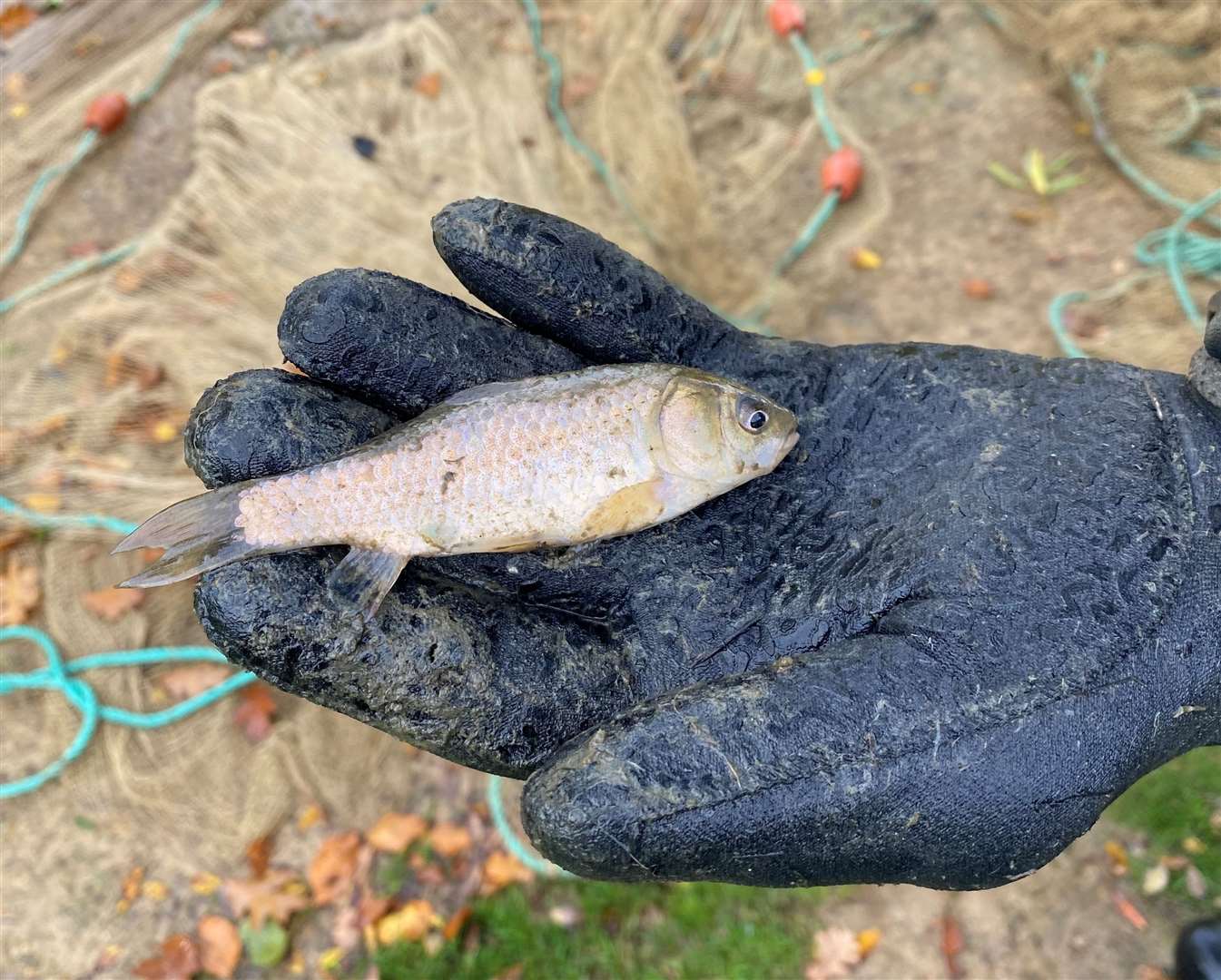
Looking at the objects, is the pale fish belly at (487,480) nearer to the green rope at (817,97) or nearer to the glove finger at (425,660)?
the glove finger at (425,660)

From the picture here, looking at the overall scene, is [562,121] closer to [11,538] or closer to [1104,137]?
[1104,137]

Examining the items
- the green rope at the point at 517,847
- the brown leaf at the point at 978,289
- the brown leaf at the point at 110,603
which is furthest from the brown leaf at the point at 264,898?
the brown leaf at the point at 978,289

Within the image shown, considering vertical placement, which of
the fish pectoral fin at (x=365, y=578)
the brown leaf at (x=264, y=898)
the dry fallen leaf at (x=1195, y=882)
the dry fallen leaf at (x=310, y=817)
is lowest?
the brown leaf at (x=264, y=898)

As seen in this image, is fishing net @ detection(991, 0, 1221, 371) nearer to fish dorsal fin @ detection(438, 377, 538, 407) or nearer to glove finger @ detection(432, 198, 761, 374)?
glove finger @ detection(432, 198, 761, 374)

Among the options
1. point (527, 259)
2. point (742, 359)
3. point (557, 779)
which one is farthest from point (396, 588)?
point (742, 359)

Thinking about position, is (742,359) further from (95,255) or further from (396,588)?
(95,255)

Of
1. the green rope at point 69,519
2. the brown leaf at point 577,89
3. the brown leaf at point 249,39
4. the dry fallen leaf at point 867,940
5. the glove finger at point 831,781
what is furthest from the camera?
the brown leaf at point 577,89
